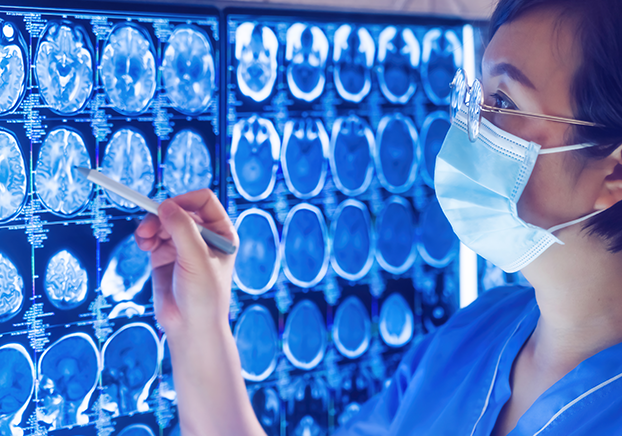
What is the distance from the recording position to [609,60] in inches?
31.2

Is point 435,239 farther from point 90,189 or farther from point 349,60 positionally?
point 90,189

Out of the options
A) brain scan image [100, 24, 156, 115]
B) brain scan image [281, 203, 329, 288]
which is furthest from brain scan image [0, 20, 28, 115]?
brain scan image [281, 203, 329, 288]

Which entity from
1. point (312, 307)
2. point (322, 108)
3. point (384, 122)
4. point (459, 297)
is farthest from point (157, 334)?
point (459, 297)

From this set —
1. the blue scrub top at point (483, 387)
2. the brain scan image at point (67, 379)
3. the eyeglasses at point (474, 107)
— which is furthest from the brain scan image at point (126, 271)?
the eyeglasses at point (474, 107)

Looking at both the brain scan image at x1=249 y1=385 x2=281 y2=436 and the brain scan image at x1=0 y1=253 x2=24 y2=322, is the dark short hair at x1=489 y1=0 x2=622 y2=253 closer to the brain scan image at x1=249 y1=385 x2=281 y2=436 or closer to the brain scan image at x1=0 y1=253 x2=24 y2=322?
the brain scan image at x1=249 y1=385 x2=281 y2=436

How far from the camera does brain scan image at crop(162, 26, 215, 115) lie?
3.58 ft

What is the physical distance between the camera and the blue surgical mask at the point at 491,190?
891mm

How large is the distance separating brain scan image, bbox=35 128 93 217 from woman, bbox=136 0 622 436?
16cm

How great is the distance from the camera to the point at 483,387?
1.03m

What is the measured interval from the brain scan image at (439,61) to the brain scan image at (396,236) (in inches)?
12.1

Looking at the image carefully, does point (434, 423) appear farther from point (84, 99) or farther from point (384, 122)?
point (84, 99)

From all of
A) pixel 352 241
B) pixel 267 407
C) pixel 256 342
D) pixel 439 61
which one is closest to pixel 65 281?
pixel 256 342

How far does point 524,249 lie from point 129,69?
813 mm

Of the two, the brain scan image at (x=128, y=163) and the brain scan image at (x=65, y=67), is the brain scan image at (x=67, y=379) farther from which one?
the brain scan image at (x=65, y=67)
